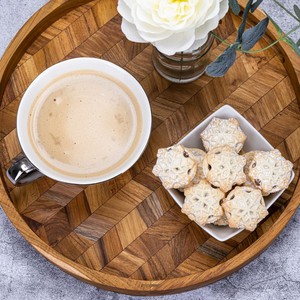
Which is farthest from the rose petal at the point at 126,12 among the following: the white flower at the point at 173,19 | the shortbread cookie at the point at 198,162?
the shortbread cookie at the point at 198,162

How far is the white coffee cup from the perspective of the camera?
100 centimetres

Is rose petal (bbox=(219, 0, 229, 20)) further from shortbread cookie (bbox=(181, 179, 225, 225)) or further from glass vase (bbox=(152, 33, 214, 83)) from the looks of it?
shortbread cookie (bbox=(181, 179, 225, 225))

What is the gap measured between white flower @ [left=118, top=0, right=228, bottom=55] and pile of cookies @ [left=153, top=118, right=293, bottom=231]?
170 millimetres

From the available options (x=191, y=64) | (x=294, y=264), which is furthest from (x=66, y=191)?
(x=294, y=264)

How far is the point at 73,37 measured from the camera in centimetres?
112

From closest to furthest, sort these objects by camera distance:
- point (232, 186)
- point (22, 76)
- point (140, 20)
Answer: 1. point (140, 20)
2. point (232, 186)
3. point (22, 76)

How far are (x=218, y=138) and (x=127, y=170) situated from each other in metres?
0.16

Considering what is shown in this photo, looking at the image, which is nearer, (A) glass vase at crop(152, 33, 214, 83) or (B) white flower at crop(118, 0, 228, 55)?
(B) white flower at crop(118, 0, 228, 55)

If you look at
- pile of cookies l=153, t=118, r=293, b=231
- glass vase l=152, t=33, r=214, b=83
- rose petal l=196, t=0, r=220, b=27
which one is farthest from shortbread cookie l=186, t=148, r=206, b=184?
rose petal l=196, t=0, r=220, b=27

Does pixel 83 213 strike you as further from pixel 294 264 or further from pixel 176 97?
pixel 294 264

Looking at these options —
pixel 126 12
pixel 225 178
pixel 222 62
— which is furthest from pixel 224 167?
pixel 126 12

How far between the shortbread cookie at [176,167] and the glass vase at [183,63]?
14cm

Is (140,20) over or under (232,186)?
over

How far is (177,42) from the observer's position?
0.90m
